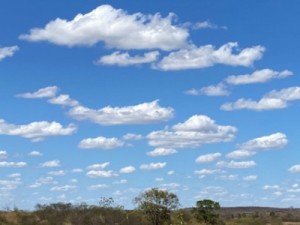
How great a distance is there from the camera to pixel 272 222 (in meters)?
113

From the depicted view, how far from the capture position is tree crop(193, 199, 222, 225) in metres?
81.0

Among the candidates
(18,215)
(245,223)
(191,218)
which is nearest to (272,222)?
(245,223)

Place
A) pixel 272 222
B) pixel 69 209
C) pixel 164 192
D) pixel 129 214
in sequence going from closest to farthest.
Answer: pixel 164 192 → pixel 129 214 → pixel 69 209 → pixel 272 222

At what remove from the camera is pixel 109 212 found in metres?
90.9

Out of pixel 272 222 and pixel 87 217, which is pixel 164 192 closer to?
pixel 87 217

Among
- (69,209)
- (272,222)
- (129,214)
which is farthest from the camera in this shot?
(272,222)

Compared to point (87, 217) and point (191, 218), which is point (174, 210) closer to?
point (191, 218)

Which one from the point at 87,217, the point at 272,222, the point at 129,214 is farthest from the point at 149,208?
the point at 272,222

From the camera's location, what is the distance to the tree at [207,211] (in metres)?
81.0

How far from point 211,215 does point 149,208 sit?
28.9 ft

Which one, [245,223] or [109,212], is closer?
[109,212]

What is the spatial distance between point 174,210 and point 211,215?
6090 mm

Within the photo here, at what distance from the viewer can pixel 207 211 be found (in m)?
82.8

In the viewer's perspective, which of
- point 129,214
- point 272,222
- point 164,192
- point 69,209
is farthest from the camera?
point 272,222
